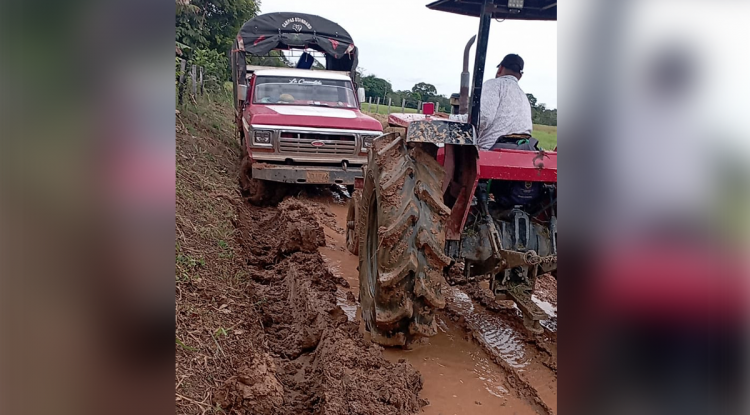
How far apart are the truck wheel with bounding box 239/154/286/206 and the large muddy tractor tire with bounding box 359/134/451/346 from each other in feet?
17.7

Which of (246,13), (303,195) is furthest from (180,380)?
(246,13)

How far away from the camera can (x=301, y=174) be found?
8531mm

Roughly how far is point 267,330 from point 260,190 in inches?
190

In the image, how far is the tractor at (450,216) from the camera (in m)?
3.60

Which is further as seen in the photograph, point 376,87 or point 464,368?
point 376,87

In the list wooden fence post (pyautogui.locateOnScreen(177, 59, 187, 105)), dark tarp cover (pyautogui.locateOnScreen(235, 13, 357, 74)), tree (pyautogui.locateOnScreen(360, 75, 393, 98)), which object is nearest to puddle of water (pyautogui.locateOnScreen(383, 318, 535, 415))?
dark tarp cover (pyautogui.locateOnScreen(235, 13, 357, 74))

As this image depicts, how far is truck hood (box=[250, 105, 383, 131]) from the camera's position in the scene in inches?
340

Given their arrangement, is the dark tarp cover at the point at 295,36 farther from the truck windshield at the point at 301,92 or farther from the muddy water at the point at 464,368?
the muddy water at the point at 464,368

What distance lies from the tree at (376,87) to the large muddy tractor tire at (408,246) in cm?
Result: 3335

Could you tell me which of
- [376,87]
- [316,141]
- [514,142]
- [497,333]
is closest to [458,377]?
[497,333]

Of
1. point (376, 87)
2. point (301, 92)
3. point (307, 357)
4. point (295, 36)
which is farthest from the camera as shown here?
point (376, 87)

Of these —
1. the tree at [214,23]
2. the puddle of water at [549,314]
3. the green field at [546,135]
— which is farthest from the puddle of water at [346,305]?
the tree at [214,23]

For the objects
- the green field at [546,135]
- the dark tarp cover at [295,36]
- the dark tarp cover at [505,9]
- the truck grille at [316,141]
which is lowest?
the green field at [546,135]

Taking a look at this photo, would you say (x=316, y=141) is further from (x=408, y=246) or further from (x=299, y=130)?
(x=408, y=246)
